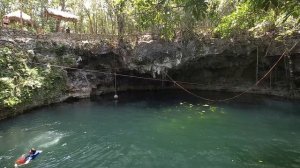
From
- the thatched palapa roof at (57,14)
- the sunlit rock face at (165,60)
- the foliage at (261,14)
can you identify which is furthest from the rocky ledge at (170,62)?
the thatched palapa roof at (57,14)

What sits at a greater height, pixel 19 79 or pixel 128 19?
pixel 128 19

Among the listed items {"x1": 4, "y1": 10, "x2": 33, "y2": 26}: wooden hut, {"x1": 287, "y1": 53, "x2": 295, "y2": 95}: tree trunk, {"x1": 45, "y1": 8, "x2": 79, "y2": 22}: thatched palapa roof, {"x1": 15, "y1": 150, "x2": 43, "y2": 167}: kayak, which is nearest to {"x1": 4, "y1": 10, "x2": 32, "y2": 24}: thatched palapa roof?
{"x1": 4, "y1": 10, "x2": 33, "y2": 26}: wooden hut

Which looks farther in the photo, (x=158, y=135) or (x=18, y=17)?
(x=18, y=17)

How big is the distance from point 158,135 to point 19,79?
10.6 meters

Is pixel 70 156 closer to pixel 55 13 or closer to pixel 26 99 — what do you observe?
pixel 26 99

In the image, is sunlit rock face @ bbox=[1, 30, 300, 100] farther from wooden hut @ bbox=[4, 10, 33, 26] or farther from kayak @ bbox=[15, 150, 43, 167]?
kayak @ bbox=[15, 150, 43, 167]

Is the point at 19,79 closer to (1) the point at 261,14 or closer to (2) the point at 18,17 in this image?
(2) the point at 18,17

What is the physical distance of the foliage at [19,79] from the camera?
19.9 m

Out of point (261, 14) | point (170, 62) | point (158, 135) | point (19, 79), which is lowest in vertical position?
point (158, 135)

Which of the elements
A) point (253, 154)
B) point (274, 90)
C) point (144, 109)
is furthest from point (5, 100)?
point (274, 90)

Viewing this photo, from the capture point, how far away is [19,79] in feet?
70.3

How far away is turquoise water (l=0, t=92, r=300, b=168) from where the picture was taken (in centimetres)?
1385

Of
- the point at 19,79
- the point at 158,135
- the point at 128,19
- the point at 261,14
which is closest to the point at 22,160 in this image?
the point at 158,135

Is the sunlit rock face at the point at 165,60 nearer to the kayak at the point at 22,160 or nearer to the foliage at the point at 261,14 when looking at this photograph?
the foliage at the point at 261,14
